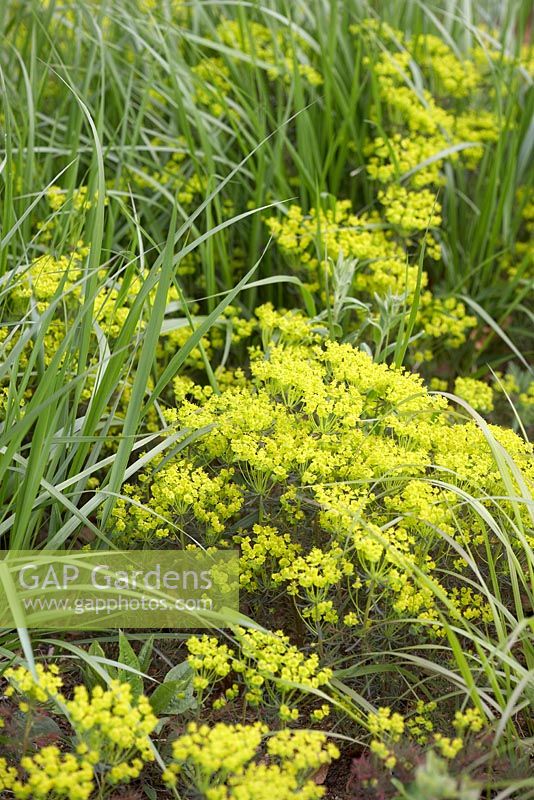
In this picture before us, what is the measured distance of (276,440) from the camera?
2016mm

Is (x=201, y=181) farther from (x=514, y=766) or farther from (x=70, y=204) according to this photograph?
(x=514, y=766)

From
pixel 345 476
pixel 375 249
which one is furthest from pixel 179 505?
pixel 375 249

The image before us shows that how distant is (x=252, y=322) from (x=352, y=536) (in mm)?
1107

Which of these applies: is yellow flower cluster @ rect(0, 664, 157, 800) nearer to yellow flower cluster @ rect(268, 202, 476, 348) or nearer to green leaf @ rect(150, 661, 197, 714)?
green leaf @ rect(150, 661, 197, 714)

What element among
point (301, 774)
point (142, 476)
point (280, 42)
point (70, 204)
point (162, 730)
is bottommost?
point (162, 730)

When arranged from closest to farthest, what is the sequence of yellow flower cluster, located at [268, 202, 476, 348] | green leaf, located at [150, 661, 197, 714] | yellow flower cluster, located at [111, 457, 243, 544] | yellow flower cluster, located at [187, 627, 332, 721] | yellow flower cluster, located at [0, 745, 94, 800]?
yellow flower cluster, located at [0, 745, 94, 800] → yellow flower cluster, located at [187, 627, 332, 721] → green leaf, located at [150, 661, 197, 714] → yellow flower cluster, located at [111, 457, 243, 544] → yellow flower cluster, located at [268, 202, 476, 348]

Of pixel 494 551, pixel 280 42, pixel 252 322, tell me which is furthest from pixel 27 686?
pixel 280 42

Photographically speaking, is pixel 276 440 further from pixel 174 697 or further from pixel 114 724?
pixel 114 724

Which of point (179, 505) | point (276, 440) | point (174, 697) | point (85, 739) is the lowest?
point (174, 697)

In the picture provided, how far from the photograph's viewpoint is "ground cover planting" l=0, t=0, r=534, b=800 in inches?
66.6

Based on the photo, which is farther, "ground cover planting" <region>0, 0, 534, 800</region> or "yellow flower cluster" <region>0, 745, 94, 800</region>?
"ground cover planting" <region>0, 0, 534, 800</region>

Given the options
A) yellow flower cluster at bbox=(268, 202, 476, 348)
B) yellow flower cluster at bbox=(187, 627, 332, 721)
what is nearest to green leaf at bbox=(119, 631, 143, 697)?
yellow flower cluster at bbox=(187, 627, 332, 721)

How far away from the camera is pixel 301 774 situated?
5.27 ft

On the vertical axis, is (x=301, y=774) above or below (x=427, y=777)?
below
